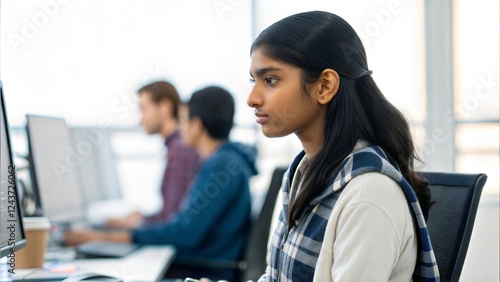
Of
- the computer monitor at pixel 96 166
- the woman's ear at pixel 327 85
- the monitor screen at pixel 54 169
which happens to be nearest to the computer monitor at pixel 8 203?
the monitor screen at pixel 54 169

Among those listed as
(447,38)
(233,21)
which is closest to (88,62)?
(233,21)

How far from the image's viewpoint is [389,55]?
325cm

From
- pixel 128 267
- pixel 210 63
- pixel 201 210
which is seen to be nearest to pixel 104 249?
pixel 128 267

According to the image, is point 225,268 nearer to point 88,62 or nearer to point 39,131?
point 39,131

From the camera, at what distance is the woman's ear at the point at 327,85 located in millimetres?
1068

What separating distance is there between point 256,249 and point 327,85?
49.5 inches

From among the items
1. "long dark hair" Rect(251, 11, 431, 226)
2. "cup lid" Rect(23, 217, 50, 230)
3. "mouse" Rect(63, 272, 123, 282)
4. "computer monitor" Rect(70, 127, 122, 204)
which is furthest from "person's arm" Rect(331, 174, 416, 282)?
"computer monitor" Rect(70, 127, 122, 204)

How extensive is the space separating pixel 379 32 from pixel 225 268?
1.72 m

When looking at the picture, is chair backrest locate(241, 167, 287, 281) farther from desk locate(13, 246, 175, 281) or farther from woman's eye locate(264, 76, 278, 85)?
woman's eye locate(264, 76, 278, 85)

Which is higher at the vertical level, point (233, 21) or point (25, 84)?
point (233, 21)

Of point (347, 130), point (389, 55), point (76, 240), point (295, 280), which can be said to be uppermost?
point (389, 55)

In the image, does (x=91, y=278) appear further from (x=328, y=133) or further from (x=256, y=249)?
(x=256, y=249)

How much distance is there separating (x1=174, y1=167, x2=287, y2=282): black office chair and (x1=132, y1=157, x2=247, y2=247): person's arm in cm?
13

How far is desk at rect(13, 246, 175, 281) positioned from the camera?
59.2 inches
